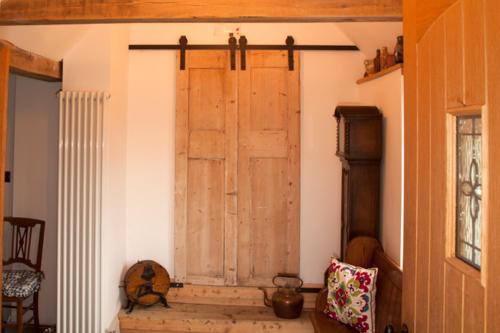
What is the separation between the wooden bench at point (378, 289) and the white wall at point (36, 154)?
7.71ft

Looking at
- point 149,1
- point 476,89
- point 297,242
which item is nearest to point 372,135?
point 297,242

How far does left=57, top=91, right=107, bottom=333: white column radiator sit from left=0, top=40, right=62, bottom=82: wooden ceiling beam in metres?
0.18

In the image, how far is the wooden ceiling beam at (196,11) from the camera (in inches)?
87.0

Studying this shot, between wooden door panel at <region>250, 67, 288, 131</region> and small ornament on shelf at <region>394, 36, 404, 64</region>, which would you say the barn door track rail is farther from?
small ornament on shelf at <region>394, 36, 404, 64</region>

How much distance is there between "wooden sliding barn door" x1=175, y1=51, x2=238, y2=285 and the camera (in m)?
3.86

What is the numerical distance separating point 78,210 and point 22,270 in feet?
2.61

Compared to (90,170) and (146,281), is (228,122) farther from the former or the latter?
(146,281)

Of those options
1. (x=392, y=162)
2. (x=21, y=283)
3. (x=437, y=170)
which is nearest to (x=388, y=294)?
(x=392, y=162)

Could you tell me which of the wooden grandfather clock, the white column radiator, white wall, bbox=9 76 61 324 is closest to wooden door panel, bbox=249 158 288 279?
the wooden grandfather clock

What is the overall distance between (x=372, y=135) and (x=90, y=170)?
214 cm

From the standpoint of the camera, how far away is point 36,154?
12.0 ft

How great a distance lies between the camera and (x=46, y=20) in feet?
7.43

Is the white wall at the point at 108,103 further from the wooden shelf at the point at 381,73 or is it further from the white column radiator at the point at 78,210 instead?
the wooden shelf at the point at 381,73

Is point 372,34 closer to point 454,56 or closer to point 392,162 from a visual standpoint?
point 392,162
